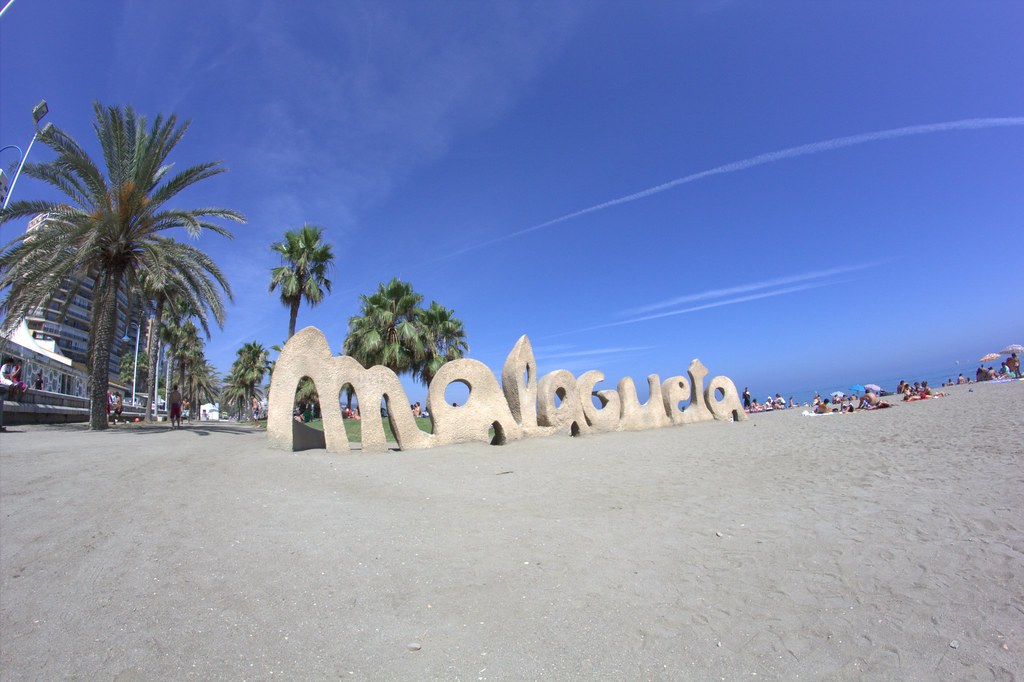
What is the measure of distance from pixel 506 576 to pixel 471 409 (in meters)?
9.44

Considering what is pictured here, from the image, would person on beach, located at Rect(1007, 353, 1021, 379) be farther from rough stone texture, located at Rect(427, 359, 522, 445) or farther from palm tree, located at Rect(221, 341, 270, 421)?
palm tree, located at Rect(221, 341, 270, 421)

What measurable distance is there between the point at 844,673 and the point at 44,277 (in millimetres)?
19648

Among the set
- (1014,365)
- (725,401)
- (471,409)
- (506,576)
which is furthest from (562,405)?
(1014,365)

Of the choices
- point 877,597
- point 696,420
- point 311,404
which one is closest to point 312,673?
point 877,597

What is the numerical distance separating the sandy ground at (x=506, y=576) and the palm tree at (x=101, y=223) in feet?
27.8

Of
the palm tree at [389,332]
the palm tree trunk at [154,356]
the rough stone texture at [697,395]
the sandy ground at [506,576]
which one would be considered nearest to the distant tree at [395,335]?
the palm tree at [389,332]

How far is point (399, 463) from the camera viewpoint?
10836 millimetres

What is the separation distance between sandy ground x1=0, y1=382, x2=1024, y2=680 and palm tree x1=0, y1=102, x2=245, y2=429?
27.8ft

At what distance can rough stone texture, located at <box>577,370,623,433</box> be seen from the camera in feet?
55.9

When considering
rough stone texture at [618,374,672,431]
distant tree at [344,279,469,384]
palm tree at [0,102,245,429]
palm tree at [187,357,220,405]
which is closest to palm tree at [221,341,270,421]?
palm tree at [187,357,220,405]

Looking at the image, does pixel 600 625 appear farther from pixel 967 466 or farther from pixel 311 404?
pixel 311 404

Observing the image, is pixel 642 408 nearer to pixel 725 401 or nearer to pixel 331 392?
pixel 725 401

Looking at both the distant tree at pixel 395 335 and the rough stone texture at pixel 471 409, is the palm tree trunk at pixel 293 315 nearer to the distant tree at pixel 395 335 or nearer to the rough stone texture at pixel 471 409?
the distant tree at pixel 395 335

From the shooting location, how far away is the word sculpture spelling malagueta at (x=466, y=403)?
12016 mm
